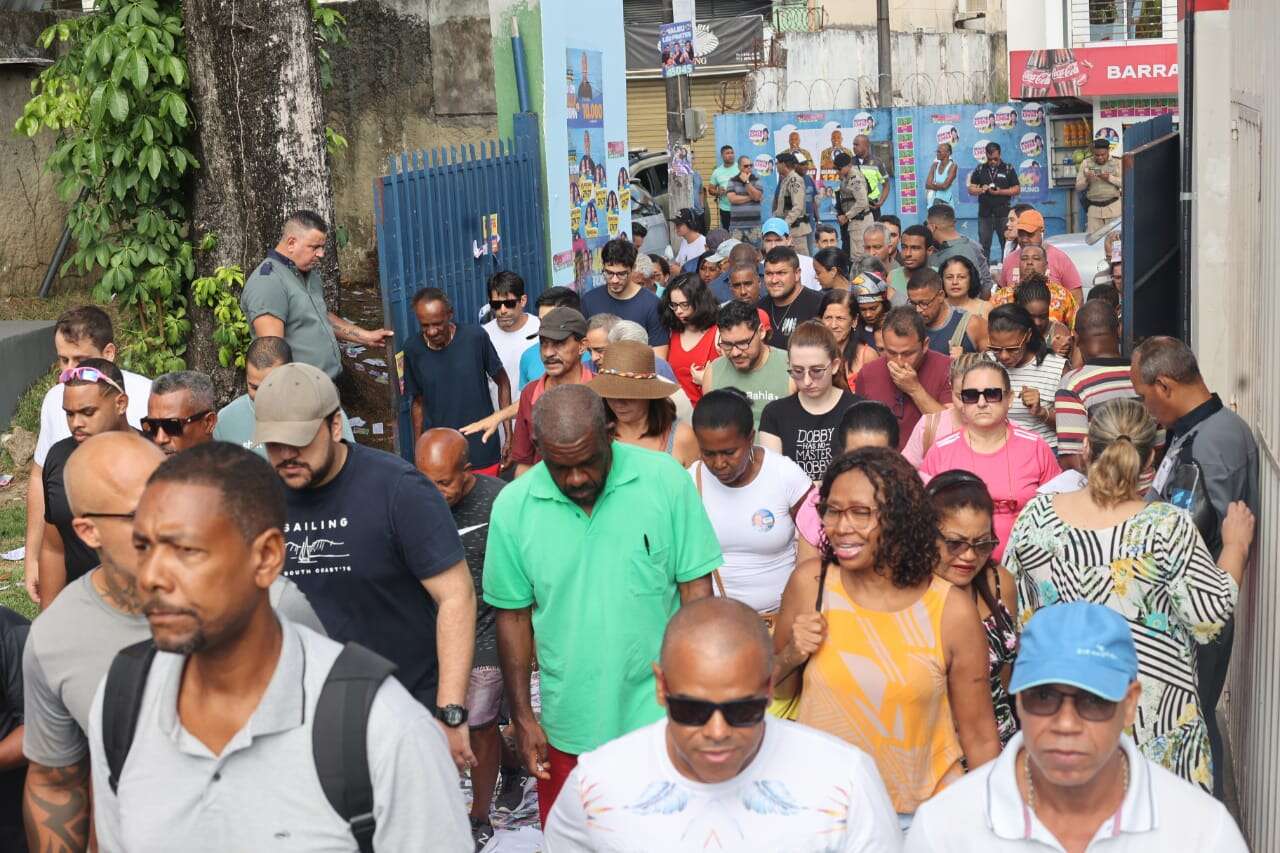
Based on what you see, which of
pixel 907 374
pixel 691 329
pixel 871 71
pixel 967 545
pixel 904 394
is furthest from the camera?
pixel 871 71

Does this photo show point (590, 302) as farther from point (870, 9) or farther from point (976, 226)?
point (870, 9)

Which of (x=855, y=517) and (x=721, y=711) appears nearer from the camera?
(x=721, y=711)

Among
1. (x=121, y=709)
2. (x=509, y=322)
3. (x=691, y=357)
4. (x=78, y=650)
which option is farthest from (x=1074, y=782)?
(x=509, y=322)

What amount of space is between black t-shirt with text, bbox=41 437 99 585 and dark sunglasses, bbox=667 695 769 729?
130 inches

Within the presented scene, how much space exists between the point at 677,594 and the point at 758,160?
88.6 ft

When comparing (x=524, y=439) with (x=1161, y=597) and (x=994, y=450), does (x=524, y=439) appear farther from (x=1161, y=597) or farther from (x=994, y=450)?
(x=1161, y=597)

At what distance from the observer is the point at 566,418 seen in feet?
16.4

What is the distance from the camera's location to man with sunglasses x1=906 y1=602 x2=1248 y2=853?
3.12 metres

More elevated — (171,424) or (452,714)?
(171,424)

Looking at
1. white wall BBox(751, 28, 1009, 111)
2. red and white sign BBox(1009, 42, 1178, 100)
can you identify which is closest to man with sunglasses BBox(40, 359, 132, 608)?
red and white sign BBox(1009, 42, 1178, 100)

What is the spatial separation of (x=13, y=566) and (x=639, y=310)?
457 centimetres

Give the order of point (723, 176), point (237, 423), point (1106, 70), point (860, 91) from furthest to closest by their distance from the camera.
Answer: point (860, 91)
point (723, 176)
point (1106, 70)
point (237, 423)

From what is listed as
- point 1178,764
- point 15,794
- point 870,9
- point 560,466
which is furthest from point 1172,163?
point 870,9

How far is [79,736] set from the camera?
390cm
